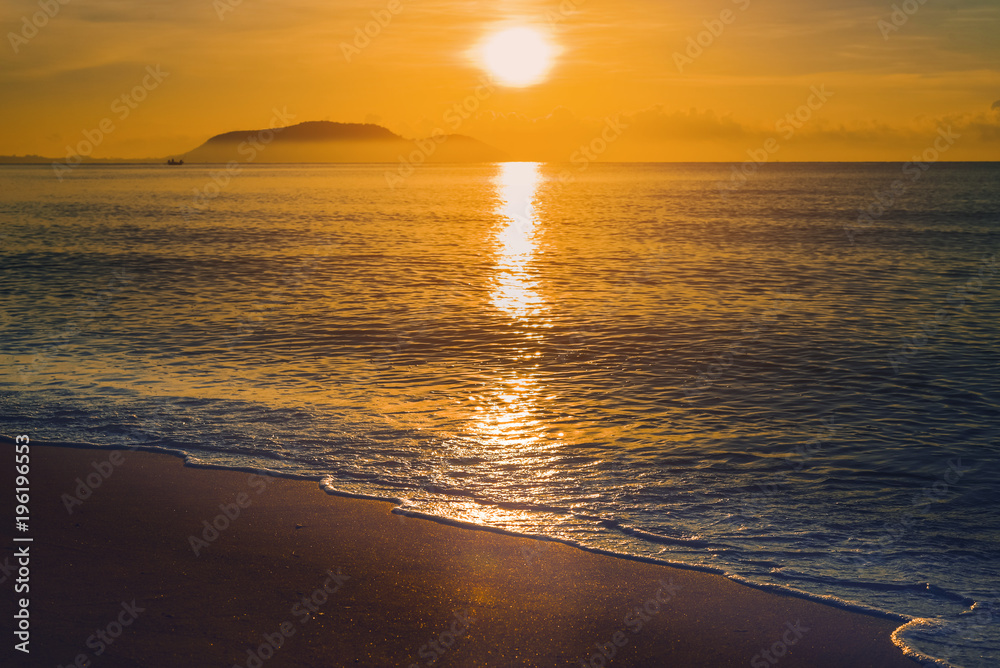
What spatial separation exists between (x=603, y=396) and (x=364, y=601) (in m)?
7.56

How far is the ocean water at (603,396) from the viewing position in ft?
25.0

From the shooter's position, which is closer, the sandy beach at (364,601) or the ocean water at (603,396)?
the sandy beach at (364,601)

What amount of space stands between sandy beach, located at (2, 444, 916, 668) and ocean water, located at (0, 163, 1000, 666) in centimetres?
54

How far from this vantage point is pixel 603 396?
1288 centimetres

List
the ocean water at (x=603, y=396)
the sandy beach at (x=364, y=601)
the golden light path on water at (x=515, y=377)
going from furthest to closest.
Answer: the golden light path on water at (x=515, y=377), the ocean water at (x=603, y=396), the sandy beach at (x=364, y=601)

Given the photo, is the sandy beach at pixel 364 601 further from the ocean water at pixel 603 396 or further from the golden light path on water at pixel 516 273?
the golden light path on water at pixel 516 273

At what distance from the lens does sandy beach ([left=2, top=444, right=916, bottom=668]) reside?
17.4 feet

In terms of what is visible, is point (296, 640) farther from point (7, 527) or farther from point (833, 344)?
point (833, 344)

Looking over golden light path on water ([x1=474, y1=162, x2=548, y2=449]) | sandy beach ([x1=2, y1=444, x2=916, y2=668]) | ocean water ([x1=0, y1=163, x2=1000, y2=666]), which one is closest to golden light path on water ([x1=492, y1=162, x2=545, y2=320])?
golden light path on water ([x1=474, y1=162, x2=548, y2=449])

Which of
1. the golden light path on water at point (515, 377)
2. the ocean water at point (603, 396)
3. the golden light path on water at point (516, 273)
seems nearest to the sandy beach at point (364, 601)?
the ocean water at point (603, 396)

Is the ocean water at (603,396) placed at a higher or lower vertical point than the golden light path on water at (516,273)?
lower

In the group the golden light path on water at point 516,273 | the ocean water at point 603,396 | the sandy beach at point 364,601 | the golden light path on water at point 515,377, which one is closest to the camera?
the sandy beach at point 364,601

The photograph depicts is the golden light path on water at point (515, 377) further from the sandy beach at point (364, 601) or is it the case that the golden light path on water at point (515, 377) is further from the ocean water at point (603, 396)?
the sandy beach at point (364, 601)

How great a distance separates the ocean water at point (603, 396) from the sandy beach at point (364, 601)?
1.78 feet
